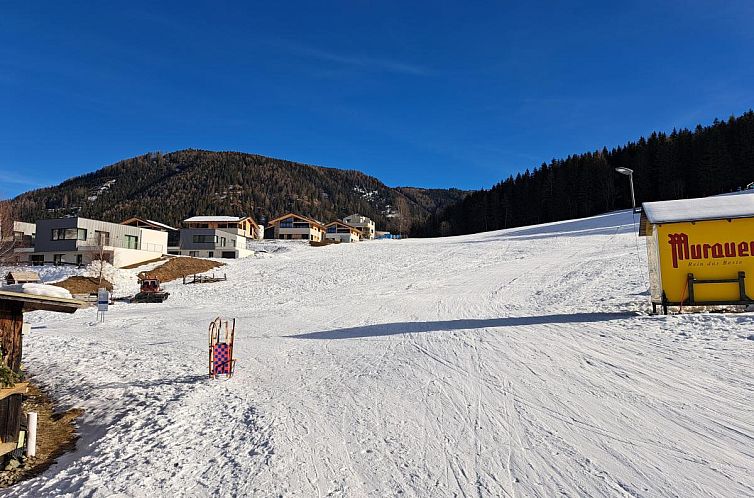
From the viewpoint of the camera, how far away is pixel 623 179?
294ft

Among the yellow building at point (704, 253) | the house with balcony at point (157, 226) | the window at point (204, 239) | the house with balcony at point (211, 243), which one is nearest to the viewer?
the yellow building at point (704, 253)

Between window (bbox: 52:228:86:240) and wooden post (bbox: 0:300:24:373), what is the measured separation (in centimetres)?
4947

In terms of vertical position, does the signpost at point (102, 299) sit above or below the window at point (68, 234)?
below

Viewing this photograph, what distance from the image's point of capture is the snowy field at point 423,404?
18.2ft

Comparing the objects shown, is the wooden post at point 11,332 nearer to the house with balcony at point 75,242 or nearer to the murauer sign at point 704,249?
the murauer sign at point 704,249

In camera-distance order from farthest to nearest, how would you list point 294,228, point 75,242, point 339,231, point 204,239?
point 339,231 → point 294,228 → point 204,239 → point 75,242

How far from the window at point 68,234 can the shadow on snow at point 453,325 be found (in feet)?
155

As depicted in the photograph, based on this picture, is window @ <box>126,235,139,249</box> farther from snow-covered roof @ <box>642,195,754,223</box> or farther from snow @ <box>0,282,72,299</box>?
snow-covered roof @ <box>642,195,754,223</box>

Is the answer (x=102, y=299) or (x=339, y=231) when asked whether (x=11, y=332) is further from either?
(x=339, y=231)

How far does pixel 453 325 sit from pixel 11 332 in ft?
40.4

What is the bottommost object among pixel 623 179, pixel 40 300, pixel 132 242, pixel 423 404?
pixel 423 404

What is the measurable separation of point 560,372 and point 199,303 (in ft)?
77.8

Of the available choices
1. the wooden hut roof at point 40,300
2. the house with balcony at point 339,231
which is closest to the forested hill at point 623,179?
the house with balcony at point 339,231

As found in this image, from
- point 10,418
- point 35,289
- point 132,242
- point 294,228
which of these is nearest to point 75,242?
point 132,242
